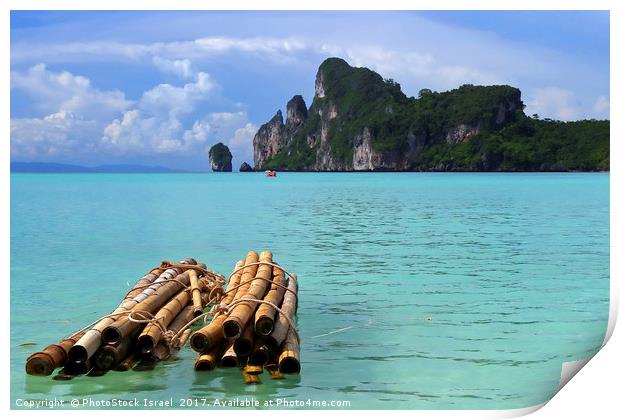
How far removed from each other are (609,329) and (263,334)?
→ 3.81 m

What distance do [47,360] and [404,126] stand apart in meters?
131

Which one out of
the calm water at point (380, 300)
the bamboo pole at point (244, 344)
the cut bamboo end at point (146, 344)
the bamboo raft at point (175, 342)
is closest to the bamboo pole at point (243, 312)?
the bamboo raft at point (175, 342)

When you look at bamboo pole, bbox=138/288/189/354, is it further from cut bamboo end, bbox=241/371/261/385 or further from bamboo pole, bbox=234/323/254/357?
cut bamboo end, bbox=241/371/261/385

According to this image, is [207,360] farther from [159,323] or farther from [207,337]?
[159,323]

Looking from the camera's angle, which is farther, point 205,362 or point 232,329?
point 205,362

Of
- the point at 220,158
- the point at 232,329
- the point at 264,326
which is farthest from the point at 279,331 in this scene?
the point at 220,158

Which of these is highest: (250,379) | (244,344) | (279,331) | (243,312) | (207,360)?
(243,312)

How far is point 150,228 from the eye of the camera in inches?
896

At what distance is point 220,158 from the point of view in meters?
179

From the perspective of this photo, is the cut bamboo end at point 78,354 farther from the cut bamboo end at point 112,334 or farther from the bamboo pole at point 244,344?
the bamboo pole at point 244,344

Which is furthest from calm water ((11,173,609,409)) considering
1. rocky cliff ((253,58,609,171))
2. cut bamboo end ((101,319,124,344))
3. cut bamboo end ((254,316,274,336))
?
rocky cliff ((253,58,609,171))

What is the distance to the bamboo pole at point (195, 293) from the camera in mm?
8141

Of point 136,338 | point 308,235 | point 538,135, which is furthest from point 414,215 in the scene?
point 538,135

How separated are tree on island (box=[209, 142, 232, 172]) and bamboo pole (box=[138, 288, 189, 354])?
6565 inches
